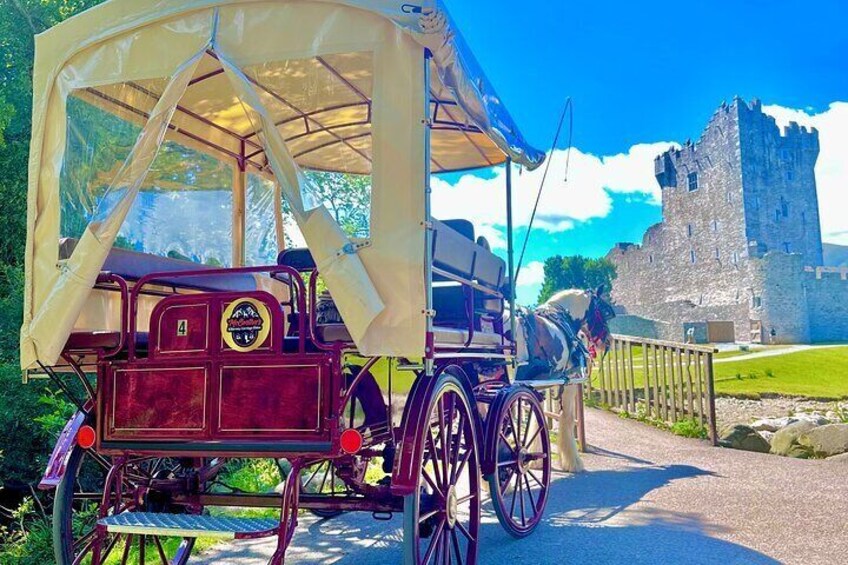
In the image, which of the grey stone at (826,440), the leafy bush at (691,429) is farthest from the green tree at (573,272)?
the grey stone at (826,440)

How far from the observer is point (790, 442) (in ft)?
34.8

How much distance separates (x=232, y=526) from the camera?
325cm

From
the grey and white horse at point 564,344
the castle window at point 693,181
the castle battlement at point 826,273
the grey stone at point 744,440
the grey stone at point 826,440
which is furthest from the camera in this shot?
the castle window at point 693,181

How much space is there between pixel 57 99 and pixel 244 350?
1.99 meters

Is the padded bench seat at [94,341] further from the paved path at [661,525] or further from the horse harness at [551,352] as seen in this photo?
the horse harness at [551,352]

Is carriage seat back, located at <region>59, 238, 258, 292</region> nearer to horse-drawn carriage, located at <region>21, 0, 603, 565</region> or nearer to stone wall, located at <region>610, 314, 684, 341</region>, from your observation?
horse-drawn carriage, located at <region>21, 0, 603, 565</region>

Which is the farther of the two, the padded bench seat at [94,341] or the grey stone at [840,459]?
the grey stone at [840,459]

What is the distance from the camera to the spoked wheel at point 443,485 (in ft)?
12.1

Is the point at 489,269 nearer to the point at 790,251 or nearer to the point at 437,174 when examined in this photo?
the point at 437,174

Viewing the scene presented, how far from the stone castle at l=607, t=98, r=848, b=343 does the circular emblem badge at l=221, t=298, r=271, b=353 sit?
4384 centimetres

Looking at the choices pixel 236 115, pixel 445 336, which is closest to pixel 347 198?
pixel 236 115

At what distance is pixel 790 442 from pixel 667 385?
257 cm

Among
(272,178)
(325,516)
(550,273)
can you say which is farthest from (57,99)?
(550,273)

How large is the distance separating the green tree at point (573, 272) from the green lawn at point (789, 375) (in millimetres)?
32289
